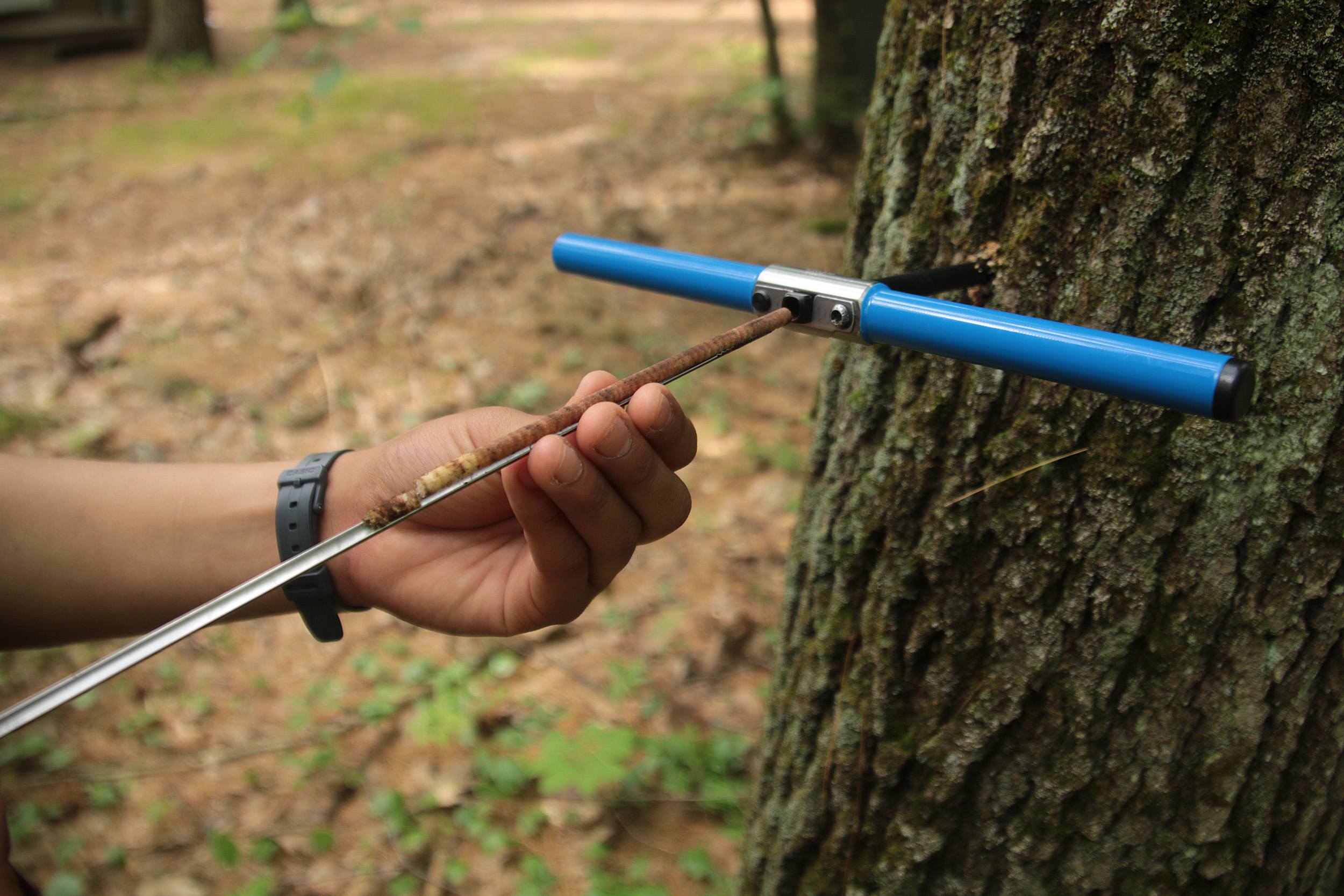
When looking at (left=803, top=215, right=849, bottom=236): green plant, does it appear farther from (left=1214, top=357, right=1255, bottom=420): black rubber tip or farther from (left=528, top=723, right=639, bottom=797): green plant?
(left=1214, top=357, right=1255, bottom=420): black rubber tip

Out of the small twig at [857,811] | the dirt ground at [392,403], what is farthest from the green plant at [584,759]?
the small twig at [857,811]

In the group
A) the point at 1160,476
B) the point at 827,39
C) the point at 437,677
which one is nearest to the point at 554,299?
the point at 437,677

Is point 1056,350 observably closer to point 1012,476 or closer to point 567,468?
point 1012,476

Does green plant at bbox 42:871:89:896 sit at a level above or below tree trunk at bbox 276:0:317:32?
below

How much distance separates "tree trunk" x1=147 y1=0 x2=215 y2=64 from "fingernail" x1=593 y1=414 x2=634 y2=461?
33.0 ft

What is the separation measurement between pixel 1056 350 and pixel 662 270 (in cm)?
54

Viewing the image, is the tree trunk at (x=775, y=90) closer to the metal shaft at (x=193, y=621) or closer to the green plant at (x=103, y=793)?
the green plant at (x=103, y=793)

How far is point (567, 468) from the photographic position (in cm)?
88

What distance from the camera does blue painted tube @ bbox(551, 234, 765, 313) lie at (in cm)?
107

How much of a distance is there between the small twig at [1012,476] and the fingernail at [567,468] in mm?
548

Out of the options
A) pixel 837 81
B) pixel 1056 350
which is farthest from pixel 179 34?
pixel 1056 350

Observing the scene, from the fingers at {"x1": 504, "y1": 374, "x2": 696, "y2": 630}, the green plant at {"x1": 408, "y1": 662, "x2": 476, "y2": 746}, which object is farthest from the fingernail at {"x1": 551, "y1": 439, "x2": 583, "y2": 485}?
the green plant at {"x1": 408, "y1": 662, "x2": 476, "y2": 746}

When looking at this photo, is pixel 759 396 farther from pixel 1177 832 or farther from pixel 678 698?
pixel 1177 832

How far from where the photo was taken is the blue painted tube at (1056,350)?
2.32ft
